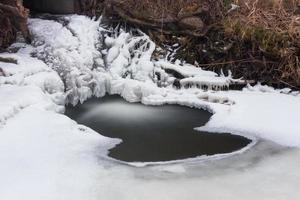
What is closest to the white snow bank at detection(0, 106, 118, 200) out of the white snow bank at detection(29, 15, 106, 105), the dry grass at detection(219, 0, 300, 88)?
the white snow bank at detection(29, 15, 106, 105)

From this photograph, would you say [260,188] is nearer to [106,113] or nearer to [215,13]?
[106,113]

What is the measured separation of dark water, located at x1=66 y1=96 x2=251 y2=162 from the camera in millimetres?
4057

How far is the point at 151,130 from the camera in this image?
4602mm

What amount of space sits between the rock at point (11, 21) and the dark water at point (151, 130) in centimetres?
131

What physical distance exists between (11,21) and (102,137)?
2431 mm

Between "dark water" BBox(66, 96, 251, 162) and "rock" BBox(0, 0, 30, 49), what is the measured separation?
4.30 feet

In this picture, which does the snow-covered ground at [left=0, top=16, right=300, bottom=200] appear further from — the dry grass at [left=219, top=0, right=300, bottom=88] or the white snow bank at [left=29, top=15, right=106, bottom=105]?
the dry grass at [left=219, top=0, right=300, bottom=88]

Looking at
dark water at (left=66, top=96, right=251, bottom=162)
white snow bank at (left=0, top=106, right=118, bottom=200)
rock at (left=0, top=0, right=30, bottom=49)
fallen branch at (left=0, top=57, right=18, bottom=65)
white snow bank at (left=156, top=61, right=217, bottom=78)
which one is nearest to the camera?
white snow bank at (left=0, top=106, right=118, bottom=200)

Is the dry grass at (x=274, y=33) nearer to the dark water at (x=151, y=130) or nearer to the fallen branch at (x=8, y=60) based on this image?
the dark water at (x=151, y=130)

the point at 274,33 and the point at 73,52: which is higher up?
the point at 274,33

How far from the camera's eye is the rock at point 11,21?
219 inches

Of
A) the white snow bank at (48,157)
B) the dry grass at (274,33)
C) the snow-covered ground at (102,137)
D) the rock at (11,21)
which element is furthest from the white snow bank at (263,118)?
the rock at (11,21)

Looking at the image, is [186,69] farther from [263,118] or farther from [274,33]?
[263,118]

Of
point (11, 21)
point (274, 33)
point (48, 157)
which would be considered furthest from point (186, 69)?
point (48, 157)
